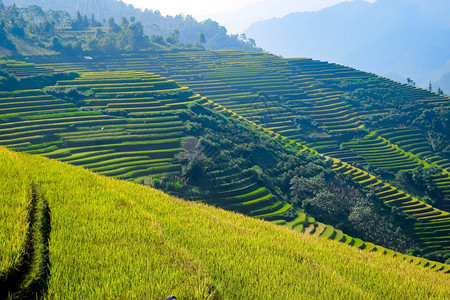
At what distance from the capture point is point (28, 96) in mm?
55094

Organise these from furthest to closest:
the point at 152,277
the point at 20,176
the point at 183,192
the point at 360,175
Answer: the point at 360,175
the point at 183,192
the point at 20,176
the point at 152,277

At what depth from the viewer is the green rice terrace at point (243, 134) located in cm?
4047

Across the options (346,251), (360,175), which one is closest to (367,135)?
(360,175)

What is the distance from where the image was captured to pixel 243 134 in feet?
190

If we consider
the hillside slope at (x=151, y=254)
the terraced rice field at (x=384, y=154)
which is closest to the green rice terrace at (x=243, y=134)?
the terraced rice field at (x=384, y=154)

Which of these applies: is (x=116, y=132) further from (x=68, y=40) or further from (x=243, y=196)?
(x=68, y=40)

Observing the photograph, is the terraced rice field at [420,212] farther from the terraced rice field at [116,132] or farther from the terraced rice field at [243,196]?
the terraced rice field at [116,132]

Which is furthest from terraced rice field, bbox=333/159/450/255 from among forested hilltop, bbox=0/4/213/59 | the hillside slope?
forested hilltop, bbox=0/4/213/59

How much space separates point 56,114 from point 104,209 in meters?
43.0

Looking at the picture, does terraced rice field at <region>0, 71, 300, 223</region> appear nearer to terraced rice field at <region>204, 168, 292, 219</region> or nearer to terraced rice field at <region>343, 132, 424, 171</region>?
terraced rice field at <region>204, 168, 292, 219</region>

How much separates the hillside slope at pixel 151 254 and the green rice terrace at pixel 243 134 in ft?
68.7

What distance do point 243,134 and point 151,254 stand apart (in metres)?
47.7

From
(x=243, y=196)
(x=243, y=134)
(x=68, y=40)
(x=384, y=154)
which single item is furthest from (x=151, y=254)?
(x=68, y=40)

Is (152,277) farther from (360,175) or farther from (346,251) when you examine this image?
(360,175)
